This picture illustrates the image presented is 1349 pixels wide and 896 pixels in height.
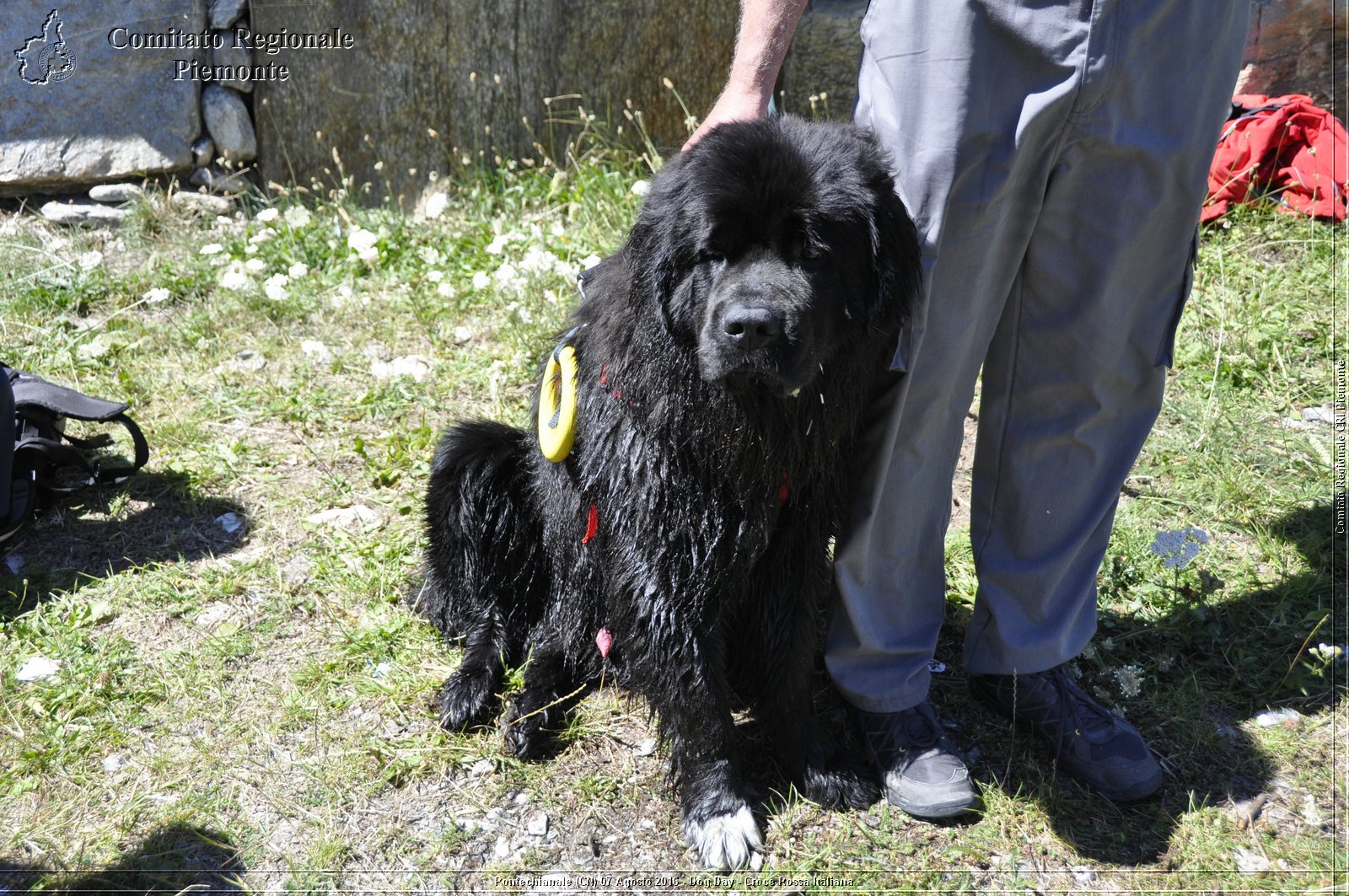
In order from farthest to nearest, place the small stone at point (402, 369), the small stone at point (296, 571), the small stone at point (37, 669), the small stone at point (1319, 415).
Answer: the small stone at point (402, 369) → the small stone at point (1319, 415) → the small stone at point (296, 571) → the small stone at point (37, 669)

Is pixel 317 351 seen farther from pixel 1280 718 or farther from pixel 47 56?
pixel 1280 718

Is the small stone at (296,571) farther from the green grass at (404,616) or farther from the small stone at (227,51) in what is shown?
the small stone at (227,51)

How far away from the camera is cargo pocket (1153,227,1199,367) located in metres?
2.06

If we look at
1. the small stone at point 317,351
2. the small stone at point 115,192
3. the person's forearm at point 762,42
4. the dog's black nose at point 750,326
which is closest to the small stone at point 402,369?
the small stone at point 317,351

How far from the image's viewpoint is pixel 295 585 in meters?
2.99

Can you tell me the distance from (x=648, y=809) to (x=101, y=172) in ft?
13.3

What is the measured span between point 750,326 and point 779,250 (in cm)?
22

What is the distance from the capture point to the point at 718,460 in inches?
83.4

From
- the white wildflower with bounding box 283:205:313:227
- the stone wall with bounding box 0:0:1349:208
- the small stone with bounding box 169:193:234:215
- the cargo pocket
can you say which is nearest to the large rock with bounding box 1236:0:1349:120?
the stone wall with bounding box 0:0:1349:208

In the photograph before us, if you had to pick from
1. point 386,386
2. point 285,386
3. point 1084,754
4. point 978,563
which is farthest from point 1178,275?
point 285,386

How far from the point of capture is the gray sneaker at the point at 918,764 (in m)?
2.24

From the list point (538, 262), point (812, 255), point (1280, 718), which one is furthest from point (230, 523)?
point (1280, 718)

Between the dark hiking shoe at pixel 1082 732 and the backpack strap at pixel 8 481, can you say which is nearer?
the dark hiking shoe at pixel 1082 732

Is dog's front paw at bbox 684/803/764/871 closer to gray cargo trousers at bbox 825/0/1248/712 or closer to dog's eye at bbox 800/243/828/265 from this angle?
gray cargo trousers at bbox 825/0/1248/712
